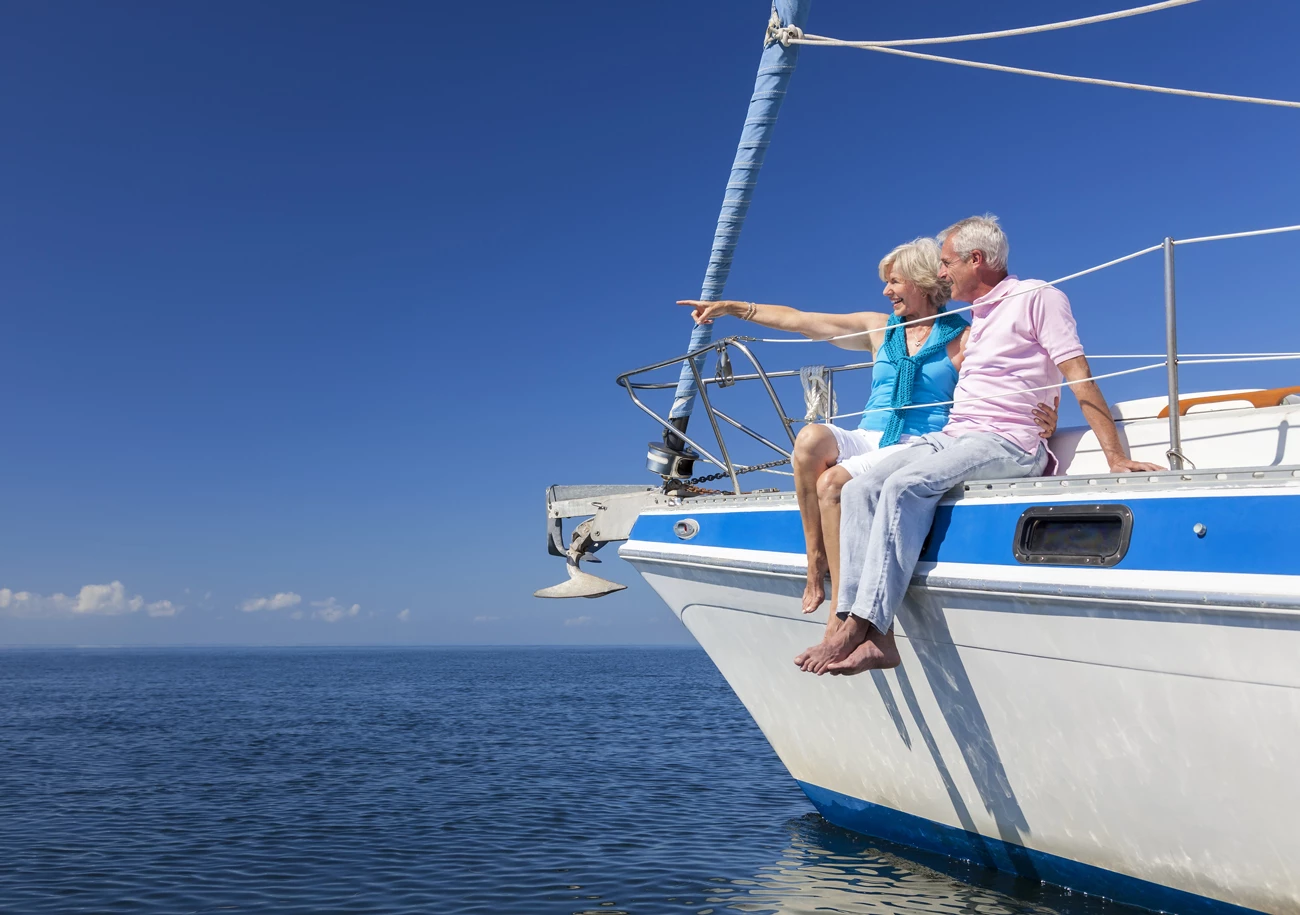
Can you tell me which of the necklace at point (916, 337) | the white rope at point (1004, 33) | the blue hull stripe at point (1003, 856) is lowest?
the blue hull stripe at point (1003, 856)

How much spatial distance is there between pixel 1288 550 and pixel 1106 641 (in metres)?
0.79

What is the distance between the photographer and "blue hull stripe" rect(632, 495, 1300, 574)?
10.7 ft

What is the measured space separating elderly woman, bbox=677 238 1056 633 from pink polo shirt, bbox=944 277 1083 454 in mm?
173

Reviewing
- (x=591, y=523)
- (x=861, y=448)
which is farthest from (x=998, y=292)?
(x=591, y=523)

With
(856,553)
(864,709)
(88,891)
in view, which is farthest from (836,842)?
(88,891)

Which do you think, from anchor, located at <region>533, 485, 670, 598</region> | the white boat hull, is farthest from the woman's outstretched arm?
anchor, located at <region>533, 485, 670, 598</region>

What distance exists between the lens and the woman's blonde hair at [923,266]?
4.86 meters

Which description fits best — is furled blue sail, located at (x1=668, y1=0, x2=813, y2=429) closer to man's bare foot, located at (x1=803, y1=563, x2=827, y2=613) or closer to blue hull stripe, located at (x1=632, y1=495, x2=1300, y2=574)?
man's bare foot, located at (x1=803, y1=563, x2=827, y2=613)

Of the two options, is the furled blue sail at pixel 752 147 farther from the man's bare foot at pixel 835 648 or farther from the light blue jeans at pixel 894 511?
the man's bare foot at pixel 835 648

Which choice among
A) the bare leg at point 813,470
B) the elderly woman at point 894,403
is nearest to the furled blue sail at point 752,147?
the elderly woman at point 894,403

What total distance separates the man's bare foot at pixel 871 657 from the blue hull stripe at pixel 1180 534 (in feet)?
1.46

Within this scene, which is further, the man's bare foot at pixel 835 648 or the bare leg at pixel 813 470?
the bare leg at pixel 813 470

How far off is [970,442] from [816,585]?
1.03 meters

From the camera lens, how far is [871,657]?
413 cm
